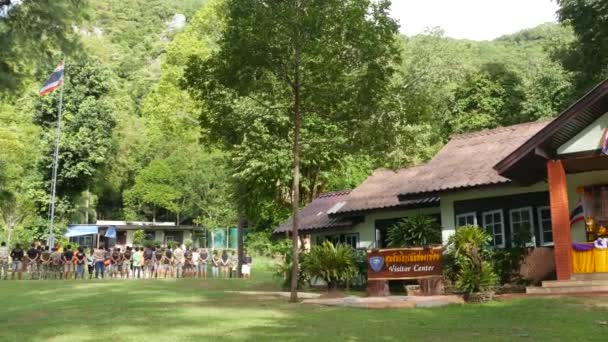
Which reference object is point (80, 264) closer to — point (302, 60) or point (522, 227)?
point (302, 60)

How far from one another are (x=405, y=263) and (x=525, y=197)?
14.1ft

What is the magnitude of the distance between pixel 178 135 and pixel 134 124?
6.84 metres

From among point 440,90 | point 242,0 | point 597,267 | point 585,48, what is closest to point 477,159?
point 597,267

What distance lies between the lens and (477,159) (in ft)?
66.1

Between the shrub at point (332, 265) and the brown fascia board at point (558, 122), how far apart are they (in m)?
5.85

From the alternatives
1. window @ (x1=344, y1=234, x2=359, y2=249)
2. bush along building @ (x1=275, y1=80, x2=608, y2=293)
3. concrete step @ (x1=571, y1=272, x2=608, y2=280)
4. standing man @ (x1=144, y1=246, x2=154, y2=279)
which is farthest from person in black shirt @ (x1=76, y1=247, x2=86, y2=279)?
concrete step @ (x1=571, y1=272, x2=608, y2=280)

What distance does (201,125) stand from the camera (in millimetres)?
19094

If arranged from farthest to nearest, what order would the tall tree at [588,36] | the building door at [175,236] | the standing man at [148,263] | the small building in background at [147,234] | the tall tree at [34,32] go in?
the building door at [175,236] → the small building in background at [147,234] → the standing man at [148,263] → the tall tree at [588,36] → the tall tree at [34,32]

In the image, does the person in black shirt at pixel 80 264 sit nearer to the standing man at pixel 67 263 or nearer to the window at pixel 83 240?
the standing man at pixel 67 263

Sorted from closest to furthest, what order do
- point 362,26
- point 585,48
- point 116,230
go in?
point 362,26 < point 585,48 < point 116,230

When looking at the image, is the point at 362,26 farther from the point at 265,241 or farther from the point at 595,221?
the point at 265,241

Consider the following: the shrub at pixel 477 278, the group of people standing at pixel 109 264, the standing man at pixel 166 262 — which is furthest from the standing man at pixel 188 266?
the shrub at pixel 477 278

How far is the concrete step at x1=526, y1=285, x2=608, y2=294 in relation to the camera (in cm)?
1407

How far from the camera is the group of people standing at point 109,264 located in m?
28.0
